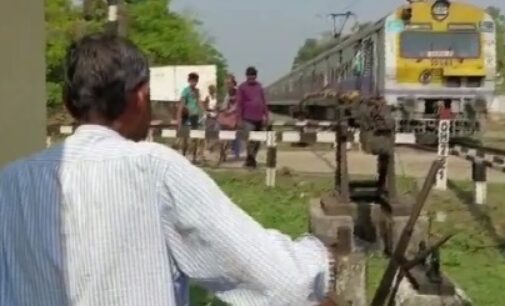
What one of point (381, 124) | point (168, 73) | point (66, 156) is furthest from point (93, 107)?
point (168, 73)

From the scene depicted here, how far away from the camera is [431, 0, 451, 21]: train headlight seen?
28.5 metres

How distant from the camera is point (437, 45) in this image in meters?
28.6

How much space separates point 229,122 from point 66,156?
16.9 meters

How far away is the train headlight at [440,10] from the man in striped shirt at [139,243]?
1040 inches

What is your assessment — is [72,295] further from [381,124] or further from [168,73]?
[168,73]

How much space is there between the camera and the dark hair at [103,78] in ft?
8.75

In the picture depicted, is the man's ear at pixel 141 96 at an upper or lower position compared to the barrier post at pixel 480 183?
upper

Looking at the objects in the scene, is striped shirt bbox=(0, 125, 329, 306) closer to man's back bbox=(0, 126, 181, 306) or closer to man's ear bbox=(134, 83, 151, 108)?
man's back bbox=(0, 126, 181, 306)

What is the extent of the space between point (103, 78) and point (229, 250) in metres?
0.47

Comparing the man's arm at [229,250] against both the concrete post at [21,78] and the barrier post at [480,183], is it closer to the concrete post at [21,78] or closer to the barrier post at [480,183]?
the concrete post at [21,78]

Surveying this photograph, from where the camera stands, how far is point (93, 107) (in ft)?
8.77

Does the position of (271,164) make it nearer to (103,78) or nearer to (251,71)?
(251,71)

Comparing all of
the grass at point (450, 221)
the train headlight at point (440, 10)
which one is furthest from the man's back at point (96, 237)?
the train headlight at point (440, 10)

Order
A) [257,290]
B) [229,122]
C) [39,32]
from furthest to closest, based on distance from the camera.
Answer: [229,122] → [39,32] → [257,290]
